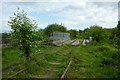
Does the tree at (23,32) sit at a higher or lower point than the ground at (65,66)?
higher

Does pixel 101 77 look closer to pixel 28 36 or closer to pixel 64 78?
pixel 64 78

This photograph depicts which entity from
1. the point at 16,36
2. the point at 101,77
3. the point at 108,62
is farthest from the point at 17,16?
the point at 108,62

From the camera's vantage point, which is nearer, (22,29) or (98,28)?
(22,29)

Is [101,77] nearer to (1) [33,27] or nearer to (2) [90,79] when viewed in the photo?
(2) [90,79]

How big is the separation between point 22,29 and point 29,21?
2.08 feet

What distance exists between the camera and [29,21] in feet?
19.3

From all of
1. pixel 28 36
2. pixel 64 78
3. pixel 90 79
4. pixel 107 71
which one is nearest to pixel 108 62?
pixel 107 71

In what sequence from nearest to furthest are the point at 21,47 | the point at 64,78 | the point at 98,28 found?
the point at 64,78
the point at 21,47
the point at 98,28

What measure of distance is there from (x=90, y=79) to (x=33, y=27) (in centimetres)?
416

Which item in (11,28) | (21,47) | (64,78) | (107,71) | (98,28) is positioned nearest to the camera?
(64,78)

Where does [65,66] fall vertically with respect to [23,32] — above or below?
below

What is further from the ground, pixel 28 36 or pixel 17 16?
pixel 17 16

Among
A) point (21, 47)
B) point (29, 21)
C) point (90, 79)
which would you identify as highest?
point (29, 21)

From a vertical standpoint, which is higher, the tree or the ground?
the tree
